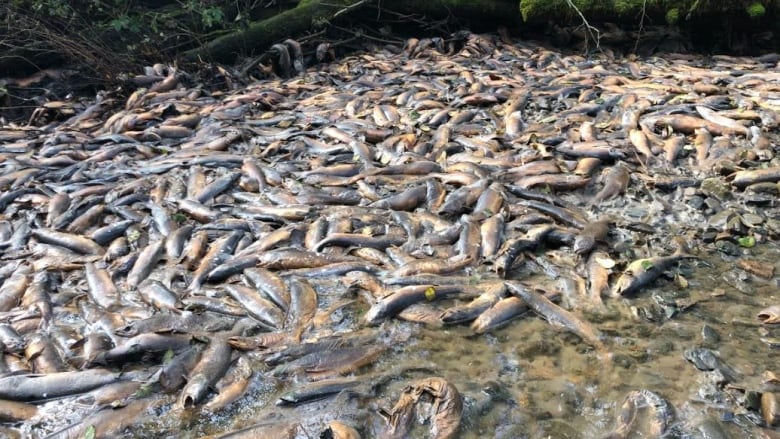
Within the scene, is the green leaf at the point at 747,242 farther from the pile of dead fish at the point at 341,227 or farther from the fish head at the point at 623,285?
the fish head at the point at 623,285

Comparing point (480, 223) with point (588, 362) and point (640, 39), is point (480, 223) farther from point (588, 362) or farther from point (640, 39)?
point (640, 39)

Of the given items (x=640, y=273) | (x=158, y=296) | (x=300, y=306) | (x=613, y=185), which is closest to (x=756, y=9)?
(x=613, y=185)

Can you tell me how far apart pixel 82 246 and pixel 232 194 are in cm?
137

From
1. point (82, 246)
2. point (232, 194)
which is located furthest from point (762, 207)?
point (82, 246)

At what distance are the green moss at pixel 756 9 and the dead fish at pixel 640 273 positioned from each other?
786 centimetres

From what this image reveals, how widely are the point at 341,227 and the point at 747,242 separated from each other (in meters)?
3.06

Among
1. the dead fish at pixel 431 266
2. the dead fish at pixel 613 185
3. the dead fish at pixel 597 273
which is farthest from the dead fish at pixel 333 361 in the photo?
the dead fish at pixel 613 185

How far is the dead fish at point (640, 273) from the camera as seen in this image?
4.02 meters

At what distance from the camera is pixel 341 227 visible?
4938 millimetres

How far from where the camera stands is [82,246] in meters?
5.01

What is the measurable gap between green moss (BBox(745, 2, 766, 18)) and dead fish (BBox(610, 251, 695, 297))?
7856mm

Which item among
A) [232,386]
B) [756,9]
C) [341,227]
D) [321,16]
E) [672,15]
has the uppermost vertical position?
[756,9]

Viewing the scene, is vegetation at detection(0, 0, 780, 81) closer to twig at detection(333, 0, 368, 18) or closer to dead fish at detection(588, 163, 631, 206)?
twig at detection(333, 0, 368, 18)

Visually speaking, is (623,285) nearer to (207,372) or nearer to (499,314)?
(499,314)
